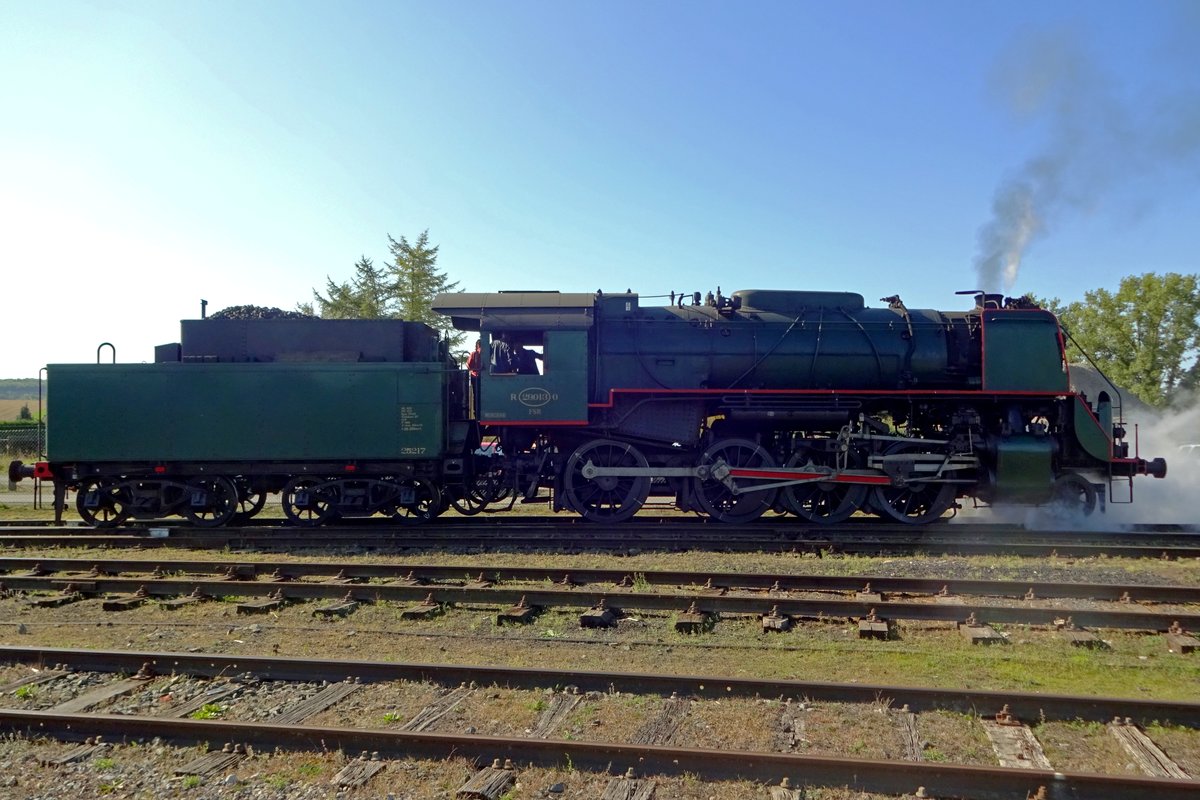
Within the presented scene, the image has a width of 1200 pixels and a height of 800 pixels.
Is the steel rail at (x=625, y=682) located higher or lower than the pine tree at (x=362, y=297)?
lower

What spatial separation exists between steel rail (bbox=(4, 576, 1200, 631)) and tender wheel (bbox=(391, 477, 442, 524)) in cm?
401

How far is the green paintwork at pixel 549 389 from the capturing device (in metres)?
12.1

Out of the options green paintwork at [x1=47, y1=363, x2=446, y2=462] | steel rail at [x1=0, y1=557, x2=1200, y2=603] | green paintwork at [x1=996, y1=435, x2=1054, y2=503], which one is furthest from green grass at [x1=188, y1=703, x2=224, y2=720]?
green paintwork at [x1=996, y1=435, x2=1054, y2=503]

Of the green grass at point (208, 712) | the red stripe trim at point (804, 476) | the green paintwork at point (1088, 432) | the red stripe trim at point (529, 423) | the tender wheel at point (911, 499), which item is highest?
the red stripe trim at point (529, 423)

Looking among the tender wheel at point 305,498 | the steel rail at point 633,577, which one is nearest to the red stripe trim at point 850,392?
the steel rail at point 633,577

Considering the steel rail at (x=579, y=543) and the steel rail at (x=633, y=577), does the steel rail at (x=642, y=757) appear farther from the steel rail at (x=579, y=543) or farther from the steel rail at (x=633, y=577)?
the steel rail at (x=579, y=543)

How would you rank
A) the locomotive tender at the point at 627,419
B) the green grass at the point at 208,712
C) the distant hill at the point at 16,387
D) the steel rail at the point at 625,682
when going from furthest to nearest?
the distant hill at the point at 16,387 < the locomotive tender at the point at 627,419 < the green grass at the point at 208,712 < the steel rail at the point at 625,682

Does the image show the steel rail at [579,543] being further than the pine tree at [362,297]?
No

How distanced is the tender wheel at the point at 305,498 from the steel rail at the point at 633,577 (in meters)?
2.57

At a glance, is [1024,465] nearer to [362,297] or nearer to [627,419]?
[627,419]

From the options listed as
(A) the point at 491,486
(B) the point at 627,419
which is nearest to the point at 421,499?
(A) the point at 491,486

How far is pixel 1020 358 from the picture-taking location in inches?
476

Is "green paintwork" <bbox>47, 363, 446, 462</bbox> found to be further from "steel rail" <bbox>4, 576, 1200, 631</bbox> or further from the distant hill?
the distant hill

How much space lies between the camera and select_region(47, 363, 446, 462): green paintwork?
490 inches
